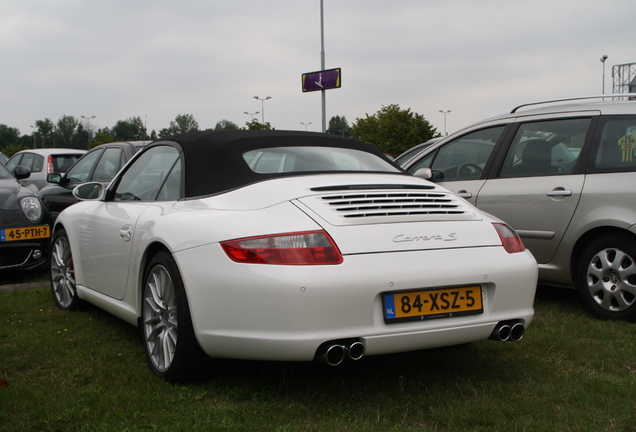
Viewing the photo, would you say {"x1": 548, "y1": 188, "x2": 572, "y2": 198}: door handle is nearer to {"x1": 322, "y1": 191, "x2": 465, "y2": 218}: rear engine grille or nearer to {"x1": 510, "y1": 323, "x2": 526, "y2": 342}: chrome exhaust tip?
{"x1": 322, "y1": 191, "x2": 465, "y2": 218}: rear engine grille

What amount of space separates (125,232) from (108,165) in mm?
5371

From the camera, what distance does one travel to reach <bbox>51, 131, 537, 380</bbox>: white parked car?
9.82 feet

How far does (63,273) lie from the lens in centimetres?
546

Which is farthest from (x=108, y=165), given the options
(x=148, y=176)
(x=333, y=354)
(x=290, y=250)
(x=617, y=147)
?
(x=333, y=354)

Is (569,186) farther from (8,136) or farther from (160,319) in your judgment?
(8,136)

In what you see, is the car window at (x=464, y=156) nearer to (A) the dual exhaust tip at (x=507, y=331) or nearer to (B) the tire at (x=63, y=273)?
(A) the dual exhaust tip at (x=507, y=331)

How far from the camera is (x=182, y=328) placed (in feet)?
10.9

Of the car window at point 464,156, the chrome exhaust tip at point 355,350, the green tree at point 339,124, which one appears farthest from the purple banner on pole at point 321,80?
the green tree at point 339,124

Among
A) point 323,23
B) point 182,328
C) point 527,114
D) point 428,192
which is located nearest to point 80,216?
point 182,328

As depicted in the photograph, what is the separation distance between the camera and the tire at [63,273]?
530 cm

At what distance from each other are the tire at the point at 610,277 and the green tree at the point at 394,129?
60741 millimetres

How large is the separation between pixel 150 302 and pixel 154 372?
371 millimetres

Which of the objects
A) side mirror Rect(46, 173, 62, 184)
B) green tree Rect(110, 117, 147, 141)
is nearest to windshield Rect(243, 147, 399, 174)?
side mirror Rect(46, 173, 62, 184)

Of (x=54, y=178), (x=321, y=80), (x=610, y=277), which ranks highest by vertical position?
(x=321, y=80)
